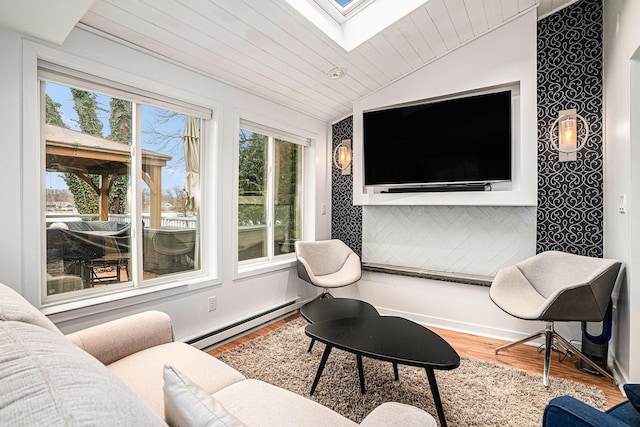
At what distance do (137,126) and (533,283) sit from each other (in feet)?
11.3

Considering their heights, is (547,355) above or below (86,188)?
below

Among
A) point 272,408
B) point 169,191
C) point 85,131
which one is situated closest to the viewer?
point 272,408

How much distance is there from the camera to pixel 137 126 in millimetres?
2439

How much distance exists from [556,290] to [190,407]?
2856mm

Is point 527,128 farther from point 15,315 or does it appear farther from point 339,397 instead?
point 15,315

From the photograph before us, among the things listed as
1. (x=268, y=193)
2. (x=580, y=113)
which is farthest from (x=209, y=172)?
(x=580, y=113)

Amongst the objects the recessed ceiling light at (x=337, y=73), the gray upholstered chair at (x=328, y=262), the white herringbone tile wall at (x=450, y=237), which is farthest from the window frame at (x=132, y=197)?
the white herringbone tile wall at (x=450, y=237)

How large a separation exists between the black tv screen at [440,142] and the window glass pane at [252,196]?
1177mm

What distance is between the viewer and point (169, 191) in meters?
2.69

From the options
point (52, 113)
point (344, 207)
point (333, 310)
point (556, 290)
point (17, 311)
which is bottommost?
point (333, 310)

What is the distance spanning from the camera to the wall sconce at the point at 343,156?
4133mm

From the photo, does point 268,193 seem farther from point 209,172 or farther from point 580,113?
point 580,113

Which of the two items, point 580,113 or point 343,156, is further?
point 343,156

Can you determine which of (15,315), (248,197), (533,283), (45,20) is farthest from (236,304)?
(533,283)
